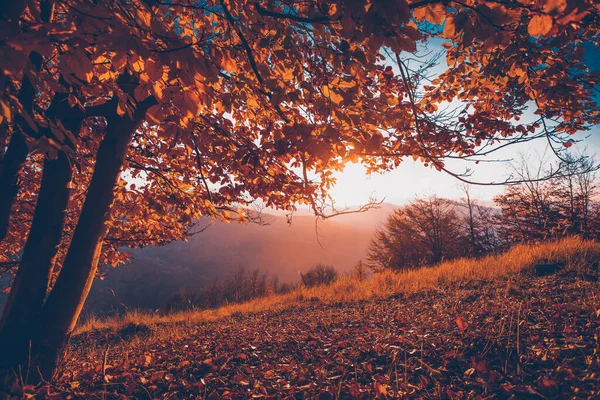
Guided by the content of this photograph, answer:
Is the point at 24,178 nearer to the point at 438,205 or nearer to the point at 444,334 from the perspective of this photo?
the point at 444,334

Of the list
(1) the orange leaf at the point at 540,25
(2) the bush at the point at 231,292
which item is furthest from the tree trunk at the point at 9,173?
(2) the bush at the point at 231,292

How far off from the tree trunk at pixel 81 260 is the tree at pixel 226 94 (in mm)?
15

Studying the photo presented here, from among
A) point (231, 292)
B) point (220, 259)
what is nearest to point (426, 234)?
point (231, 292)

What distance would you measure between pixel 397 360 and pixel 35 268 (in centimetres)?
408

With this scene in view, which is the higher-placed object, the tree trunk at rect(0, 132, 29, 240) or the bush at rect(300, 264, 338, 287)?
the tree trunk at rect(0, 132, 29, 240)

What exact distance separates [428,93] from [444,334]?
10.5 feet

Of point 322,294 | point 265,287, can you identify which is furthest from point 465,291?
point 265,287

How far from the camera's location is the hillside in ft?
7.36

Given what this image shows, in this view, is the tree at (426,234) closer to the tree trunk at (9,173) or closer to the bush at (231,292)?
the bush at (231,292)

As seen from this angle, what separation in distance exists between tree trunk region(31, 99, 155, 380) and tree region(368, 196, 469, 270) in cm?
1661

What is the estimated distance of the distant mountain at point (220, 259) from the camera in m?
38.0

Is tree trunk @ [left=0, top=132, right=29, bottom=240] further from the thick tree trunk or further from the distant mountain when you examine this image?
the distant mountain

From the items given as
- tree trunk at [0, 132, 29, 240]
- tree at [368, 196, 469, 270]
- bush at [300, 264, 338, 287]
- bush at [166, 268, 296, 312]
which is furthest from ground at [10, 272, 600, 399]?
tree at [368, 196, 469, 270]

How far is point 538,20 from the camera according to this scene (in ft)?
5.15
